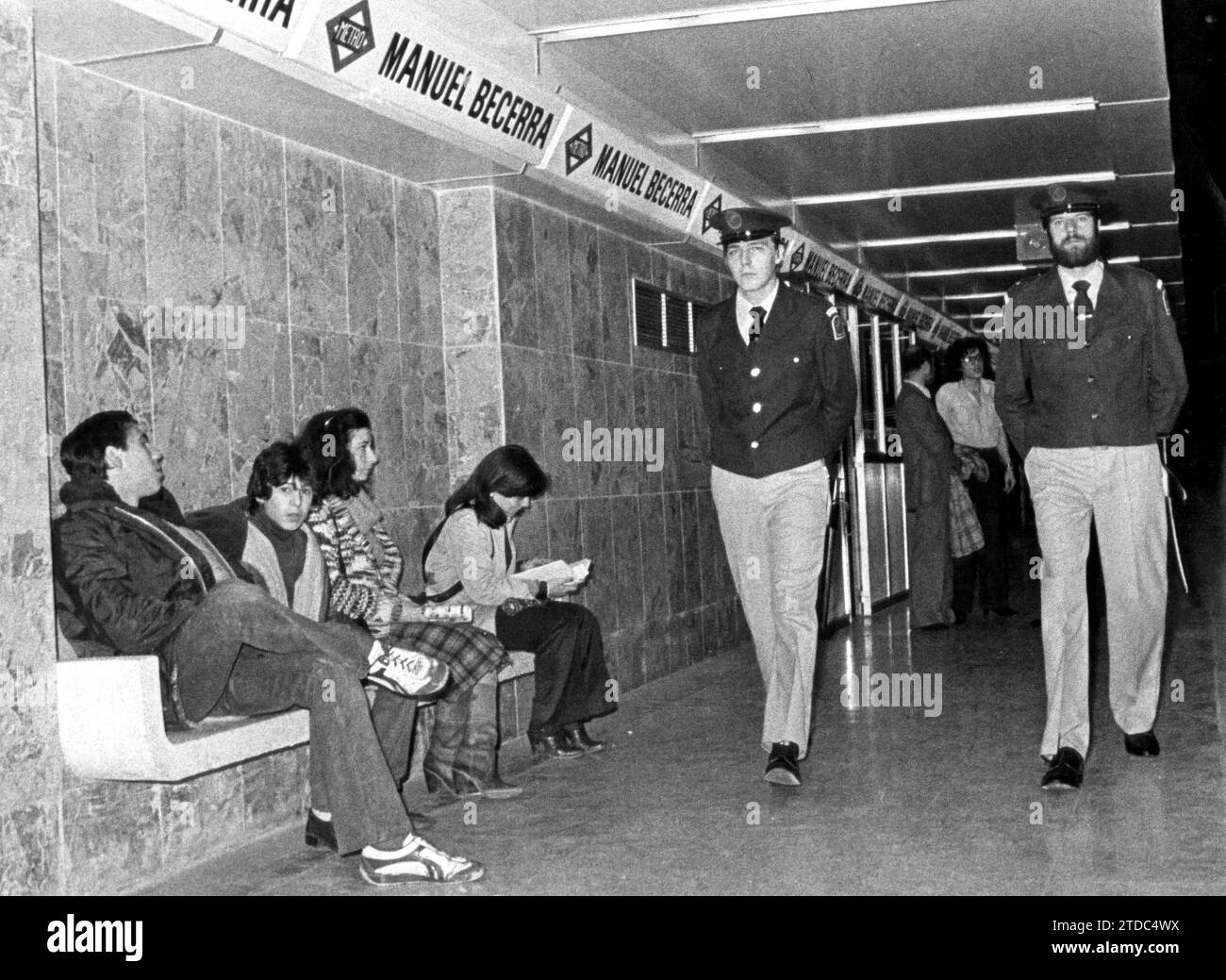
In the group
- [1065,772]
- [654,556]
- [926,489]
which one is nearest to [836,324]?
[1065,772]

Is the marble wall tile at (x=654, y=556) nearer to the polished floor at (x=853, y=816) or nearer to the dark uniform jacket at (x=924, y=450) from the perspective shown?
the polished floor at (x=853, y=816)

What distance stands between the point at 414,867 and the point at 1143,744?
2.65 meters

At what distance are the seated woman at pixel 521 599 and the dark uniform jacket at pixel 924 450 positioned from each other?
4.39 m

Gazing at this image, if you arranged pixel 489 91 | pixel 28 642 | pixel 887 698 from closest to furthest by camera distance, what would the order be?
pixel 28 642, pixel 489 91, pixel 887 698

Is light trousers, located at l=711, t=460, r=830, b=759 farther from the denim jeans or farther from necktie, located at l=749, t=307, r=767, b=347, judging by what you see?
the denim jeans

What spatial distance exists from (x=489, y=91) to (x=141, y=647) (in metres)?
2.61

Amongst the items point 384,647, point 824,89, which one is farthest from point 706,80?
point 384,647

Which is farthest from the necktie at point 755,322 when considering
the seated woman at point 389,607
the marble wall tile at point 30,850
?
the marble wall tile at point 30,850

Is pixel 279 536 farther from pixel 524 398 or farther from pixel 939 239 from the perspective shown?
pixel 939 239

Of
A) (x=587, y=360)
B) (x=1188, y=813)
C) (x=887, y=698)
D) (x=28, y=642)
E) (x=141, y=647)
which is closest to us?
(x=28, y=642)

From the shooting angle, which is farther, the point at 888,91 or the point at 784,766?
the point at 888,91

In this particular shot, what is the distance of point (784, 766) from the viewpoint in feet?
16.5

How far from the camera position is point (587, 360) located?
7.55m
